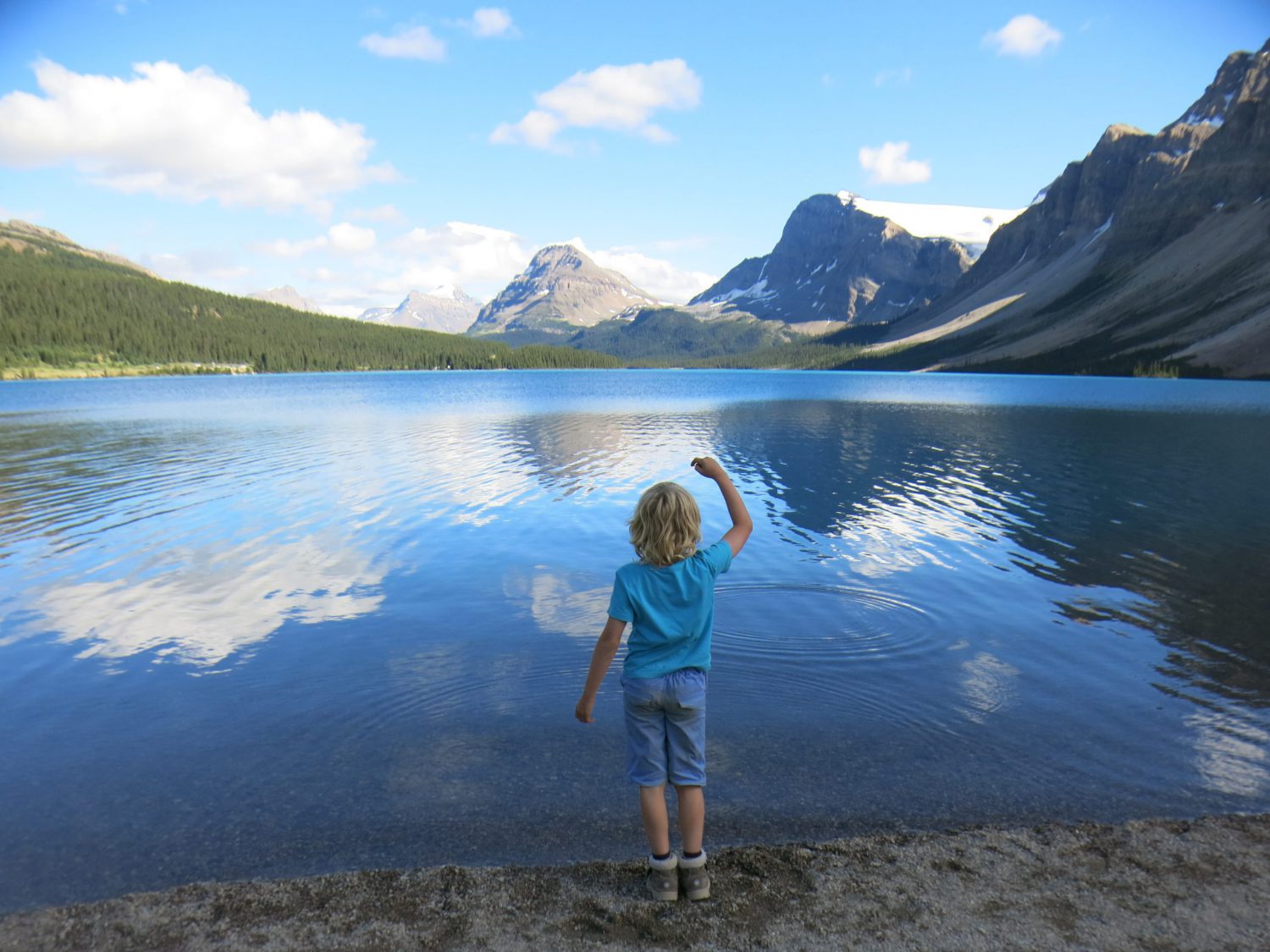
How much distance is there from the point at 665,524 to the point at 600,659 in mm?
1165

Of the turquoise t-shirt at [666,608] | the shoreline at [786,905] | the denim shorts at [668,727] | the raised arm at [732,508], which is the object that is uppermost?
the raised arm at [732,508]

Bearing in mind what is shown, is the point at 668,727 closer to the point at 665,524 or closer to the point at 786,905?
the point at 786,905

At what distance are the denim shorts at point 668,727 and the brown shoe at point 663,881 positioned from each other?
0.55 meters

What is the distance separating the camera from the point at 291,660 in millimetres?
11914

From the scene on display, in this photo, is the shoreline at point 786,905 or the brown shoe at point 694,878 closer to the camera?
Answer: the shoreline at point 786,905

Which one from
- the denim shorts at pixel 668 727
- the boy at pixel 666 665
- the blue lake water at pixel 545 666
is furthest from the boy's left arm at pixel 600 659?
the blue lake water at pixel 545 666

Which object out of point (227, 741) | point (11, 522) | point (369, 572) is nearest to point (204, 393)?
point (11, 522)

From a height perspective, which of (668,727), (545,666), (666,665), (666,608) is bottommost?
(545,666)

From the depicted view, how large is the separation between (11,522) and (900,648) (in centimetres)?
2381

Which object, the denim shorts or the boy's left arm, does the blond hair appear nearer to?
the boy's left arm

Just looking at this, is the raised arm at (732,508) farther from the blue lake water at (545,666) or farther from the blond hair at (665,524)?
the blue lake water at (545,666)

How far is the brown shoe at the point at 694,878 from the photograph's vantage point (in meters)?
5.89

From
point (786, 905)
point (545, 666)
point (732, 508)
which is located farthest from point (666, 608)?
point (545, 666)

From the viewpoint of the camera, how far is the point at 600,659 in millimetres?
6098
